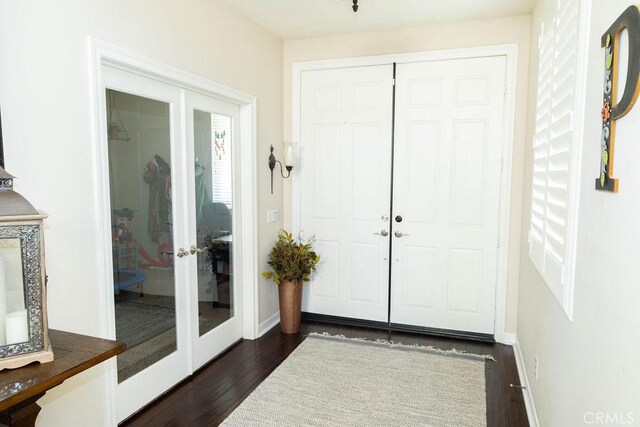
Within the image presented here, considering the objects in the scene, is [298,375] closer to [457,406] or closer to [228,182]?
[457,406]

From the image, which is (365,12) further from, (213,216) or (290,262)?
(290,262)

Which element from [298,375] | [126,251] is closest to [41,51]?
[126,251]

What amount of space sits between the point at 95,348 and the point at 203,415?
4.28 ft

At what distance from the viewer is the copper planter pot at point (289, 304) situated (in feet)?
12.7

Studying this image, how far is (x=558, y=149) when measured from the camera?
1986 mm

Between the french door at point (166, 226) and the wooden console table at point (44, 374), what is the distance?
909 millimetres

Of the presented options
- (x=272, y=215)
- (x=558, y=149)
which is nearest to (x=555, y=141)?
(x=558, y=149)

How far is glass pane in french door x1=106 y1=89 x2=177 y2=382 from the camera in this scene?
7.99 feet

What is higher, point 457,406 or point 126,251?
point 126,251

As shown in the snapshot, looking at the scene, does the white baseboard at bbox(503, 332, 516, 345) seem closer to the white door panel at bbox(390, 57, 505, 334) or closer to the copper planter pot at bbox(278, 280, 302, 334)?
the white door panel at bbox(390, 57, 505, 334)

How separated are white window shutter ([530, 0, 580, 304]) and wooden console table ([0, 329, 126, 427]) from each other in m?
1.82

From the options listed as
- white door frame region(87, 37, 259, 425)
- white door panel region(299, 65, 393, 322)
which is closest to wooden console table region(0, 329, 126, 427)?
white door frame region(87, 37, 259, 425)

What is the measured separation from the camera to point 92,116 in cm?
212

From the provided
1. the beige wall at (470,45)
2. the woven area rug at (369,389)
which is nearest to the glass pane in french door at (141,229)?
the woven area rug at (369,389)
